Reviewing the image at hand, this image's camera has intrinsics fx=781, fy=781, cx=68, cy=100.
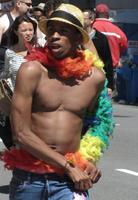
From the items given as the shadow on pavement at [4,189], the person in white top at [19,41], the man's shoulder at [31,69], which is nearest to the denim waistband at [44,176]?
the man's shoulder at [31,69]

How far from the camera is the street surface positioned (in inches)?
319

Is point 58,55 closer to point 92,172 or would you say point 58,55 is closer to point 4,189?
point 92,172

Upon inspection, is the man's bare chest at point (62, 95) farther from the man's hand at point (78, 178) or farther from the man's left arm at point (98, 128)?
the man's hand at point (78, 178)

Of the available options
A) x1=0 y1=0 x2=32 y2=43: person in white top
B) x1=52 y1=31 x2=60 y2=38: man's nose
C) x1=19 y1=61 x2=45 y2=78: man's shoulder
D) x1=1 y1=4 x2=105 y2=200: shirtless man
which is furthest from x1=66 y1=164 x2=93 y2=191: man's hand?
x1=0 y1=0 x2=32 y2=43: person in white top

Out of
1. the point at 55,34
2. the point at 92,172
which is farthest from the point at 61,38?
the point at 92,172

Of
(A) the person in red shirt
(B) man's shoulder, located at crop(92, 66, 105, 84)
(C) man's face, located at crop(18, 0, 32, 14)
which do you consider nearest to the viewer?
(B) man's shoulder, located at crop(92, 66, 105, 84)

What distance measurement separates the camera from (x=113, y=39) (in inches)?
348

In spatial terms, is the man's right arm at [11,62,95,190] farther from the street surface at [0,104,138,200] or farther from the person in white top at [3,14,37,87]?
the street surface at [0,104,138,200]

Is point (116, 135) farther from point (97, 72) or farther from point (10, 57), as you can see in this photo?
point (97, 72)

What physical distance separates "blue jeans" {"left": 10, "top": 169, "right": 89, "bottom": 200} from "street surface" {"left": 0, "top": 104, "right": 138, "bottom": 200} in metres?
3.55

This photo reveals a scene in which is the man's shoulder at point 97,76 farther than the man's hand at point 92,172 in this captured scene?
Yes

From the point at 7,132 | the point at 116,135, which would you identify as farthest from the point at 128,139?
the point at 7,132

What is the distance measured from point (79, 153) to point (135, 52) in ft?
58.3

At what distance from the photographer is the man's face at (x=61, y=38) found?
4152 mm
